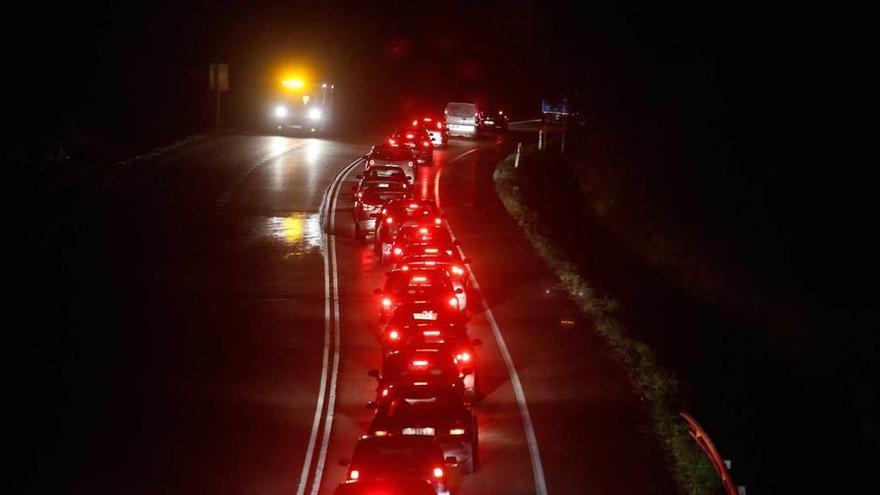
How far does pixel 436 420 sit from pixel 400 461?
2.38 meters

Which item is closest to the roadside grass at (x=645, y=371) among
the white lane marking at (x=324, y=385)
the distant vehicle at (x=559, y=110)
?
the white lane marking at (x=324, y=385)

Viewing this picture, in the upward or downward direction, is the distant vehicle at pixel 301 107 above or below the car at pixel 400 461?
above

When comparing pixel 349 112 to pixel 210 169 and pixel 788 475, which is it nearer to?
pixel 210 169

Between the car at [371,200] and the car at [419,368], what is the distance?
15055mm

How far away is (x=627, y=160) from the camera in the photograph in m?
50.3

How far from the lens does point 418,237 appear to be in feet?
96.4

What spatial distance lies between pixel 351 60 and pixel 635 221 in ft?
188

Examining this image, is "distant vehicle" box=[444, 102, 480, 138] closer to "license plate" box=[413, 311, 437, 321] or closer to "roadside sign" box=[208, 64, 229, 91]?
"roadside sign" box=[208, 64, 229, 91]

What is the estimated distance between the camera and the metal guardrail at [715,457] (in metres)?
15.2

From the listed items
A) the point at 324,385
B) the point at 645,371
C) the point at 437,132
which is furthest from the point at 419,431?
the point at 437,132

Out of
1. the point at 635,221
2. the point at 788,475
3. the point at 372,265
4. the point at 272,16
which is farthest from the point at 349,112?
the point at 788,475

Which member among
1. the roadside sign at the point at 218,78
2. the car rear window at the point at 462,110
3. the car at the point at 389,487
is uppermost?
the roadside sign at the point at 218,78

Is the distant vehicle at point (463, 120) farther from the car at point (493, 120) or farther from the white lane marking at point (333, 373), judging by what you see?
the white lane marking at point (333, 373)

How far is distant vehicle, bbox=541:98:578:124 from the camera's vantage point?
58844 mm
